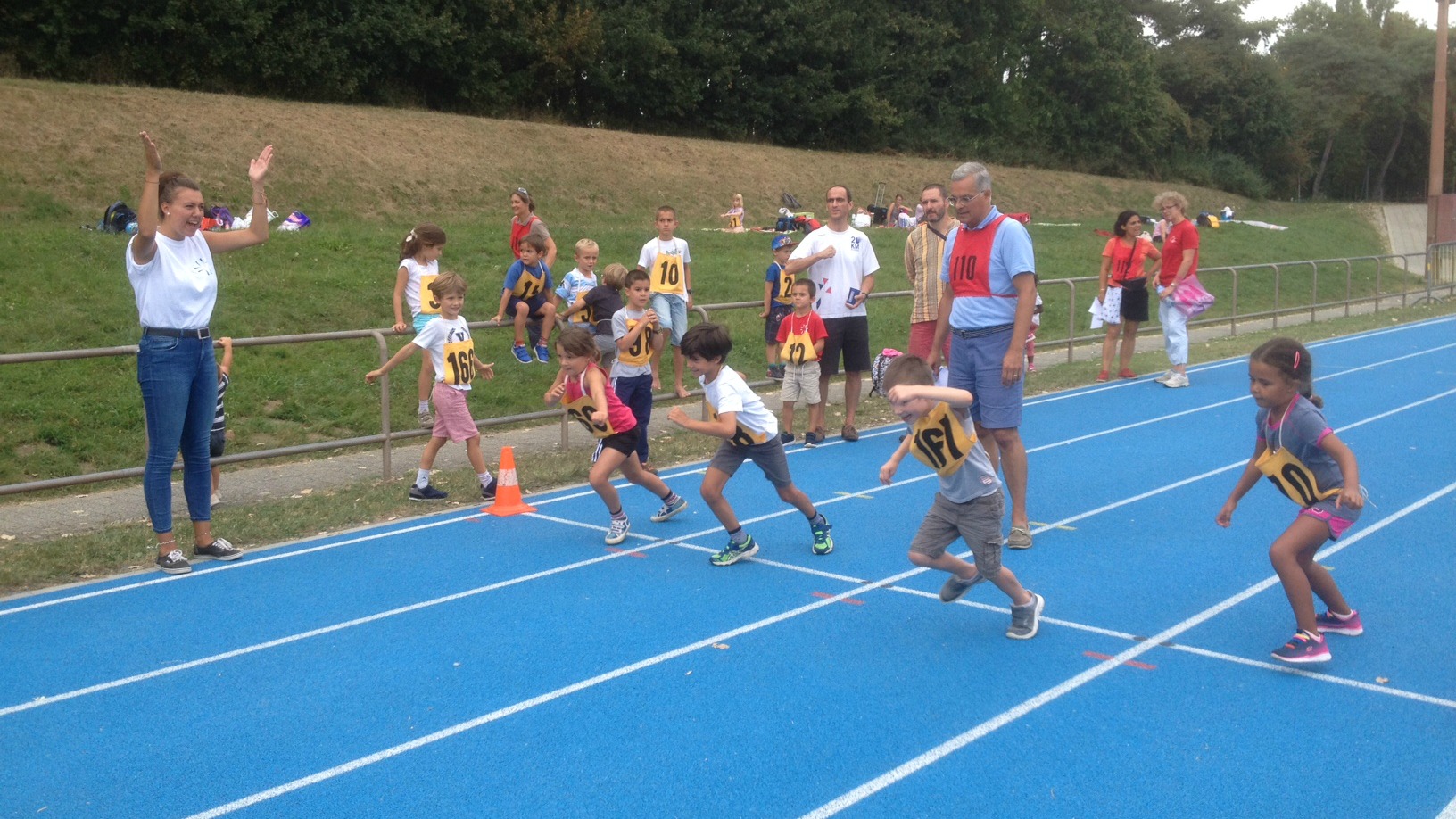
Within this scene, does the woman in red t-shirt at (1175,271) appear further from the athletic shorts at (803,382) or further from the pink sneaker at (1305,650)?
the pink sneaker at (1305,650)

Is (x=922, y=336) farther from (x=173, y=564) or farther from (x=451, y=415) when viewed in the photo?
(x=173, y=564)

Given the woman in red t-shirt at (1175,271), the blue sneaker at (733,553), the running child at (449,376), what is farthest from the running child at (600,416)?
the woman in red t-shirt at (1175,271)

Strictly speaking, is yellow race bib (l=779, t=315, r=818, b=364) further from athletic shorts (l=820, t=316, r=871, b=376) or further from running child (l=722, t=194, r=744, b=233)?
running child (l=722, t=194, r=744, b=233)

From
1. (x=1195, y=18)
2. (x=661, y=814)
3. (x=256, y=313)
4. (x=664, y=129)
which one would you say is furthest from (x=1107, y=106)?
(x=661, y=814)

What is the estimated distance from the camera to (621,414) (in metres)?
7.61

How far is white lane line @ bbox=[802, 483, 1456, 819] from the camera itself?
4.25 m

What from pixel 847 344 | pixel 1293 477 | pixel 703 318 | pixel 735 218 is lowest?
pixel 1293 477

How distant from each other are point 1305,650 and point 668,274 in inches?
297

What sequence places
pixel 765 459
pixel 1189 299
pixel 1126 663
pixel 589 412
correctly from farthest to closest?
pixel 1189 299 < pixel 589 412 < pixel 765 459 < pixel 1126 663

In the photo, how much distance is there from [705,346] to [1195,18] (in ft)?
220

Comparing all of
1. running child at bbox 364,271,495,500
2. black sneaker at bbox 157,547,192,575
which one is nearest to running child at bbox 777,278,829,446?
running child at bbox 364,271,495,500

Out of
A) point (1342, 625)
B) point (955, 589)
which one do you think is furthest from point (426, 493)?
point (1342, 625)

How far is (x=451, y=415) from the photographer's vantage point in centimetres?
895

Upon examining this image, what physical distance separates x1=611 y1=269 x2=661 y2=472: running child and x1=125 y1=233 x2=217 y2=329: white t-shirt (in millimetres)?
3197
